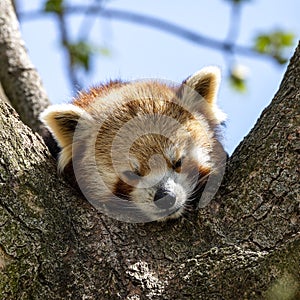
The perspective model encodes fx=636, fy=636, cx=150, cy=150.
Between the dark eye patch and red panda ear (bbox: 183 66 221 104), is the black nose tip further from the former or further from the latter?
red panda ear (bbox: 183 66 221 104)

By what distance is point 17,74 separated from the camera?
4988 millimetres

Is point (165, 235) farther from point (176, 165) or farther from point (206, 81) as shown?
point (206, 81)

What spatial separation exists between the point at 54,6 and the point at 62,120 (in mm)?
2318

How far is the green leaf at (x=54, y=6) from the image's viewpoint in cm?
607

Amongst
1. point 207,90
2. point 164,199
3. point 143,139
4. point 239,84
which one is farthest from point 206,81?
point 239,84

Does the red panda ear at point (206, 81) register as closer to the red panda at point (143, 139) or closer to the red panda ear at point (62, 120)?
the red panda at point (143, 139)

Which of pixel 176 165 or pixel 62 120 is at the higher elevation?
pixel 62 120

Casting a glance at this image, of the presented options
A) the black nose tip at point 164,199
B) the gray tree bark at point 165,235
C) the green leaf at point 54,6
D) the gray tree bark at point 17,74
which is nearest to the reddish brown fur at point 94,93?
the gray tree bark at point 17,74

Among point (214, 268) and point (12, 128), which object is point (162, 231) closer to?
point (214, 268)

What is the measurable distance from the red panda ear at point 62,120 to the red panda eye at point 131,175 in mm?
439

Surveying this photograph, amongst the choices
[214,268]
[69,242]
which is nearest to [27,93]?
[69,242]

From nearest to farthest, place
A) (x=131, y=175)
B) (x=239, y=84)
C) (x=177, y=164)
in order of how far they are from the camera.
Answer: (x=131, y=175) < (x=177, y=164) < (x=239, y=84)

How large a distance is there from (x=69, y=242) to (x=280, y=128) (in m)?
1.21

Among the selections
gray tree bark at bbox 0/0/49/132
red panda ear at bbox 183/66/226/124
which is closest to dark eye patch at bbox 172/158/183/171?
red panda ear at bbox 183/66/226/124
